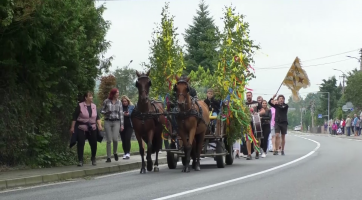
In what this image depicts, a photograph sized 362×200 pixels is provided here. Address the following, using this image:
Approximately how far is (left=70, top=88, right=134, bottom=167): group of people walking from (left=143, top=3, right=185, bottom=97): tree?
123cm

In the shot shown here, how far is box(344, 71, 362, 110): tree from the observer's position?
71188mm

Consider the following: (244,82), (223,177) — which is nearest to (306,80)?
(244,82)

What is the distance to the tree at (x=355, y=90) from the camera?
71188mm

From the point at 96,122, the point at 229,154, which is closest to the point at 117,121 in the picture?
the point at 96,122

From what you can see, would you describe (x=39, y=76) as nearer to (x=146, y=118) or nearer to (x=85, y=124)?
(x=85, y=124)

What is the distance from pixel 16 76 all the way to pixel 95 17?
433cm

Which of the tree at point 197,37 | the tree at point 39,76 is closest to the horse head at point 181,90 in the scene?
the tree at point 39,76

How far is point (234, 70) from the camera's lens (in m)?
17.7

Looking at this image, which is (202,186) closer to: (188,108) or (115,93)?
(188,108)

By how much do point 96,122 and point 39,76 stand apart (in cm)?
216

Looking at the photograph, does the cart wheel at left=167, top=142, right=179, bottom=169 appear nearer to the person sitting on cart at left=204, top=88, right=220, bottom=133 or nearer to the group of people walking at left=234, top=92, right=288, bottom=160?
the person sitting on cart at left=204, top=88, right=220, bottom=133

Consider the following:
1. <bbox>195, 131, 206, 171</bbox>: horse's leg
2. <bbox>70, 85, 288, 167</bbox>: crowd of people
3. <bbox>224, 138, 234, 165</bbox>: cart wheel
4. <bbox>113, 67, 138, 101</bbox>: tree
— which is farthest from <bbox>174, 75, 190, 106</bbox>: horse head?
<bbox>113, 67, 138, 101</bbox>: tree

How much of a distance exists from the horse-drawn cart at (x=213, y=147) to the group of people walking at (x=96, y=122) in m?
1.97

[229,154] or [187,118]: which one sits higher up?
[187,118]
